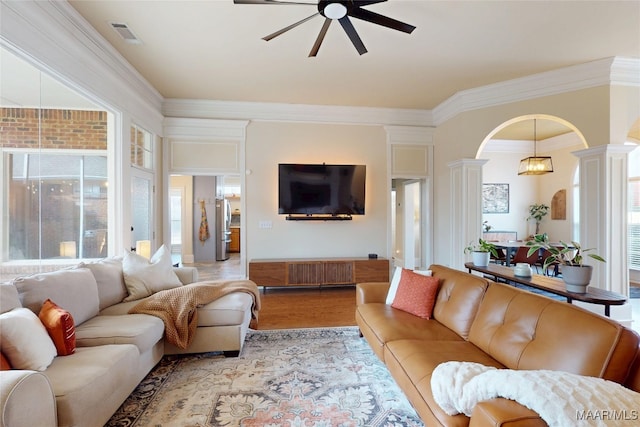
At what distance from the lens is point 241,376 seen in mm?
2416

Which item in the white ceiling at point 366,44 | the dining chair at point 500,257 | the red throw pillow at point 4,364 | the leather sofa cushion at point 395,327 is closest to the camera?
the red throw pillow at point 4,364

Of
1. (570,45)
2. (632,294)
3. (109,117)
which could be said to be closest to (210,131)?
(109,117)

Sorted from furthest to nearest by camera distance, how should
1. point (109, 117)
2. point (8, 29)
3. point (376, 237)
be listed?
point (376, 237) < point (109, 117) < point (8, 29)

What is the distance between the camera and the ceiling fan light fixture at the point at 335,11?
2332 mm

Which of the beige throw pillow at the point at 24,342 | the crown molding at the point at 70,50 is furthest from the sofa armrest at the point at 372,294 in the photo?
the crown molding at the point at 70,50

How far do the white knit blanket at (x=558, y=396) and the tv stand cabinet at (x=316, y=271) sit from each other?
378cm

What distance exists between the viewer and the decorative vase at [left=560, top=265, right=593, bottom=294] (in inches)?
90.1

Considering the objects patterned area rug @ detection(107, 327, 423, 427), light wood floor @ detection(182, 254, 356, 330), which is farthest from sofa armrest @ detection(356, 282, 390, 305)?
light wood floor @ detection(182, 254, 356, 330)

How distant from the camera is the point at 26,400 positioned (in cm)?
124

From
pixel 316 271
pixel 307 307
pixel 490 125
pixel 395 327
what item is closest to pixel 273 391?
pixel 395 327

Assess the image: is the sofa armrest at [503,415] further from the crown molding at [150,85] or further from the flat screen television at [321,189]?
the flat screen television at [321,189]

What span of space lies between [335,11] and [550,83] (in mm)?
3357

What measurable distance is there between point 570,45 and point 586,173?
4.95ft

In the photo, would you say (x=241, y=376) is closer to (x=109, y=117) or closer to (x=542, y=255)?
(x=109, y=117)
